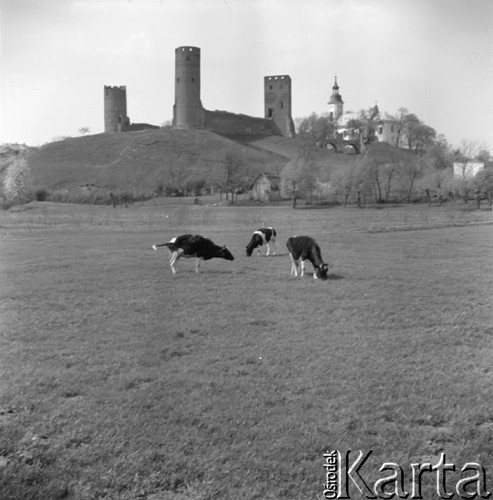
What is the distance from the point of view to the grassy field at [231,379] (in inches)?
195

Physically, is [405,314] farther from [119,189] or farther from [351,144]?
[351,144]

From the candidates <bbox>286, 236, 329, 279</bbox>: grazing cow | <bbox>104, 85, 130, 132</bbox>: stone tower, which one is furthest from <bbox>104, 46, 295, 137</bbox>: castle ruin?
<bbox>286, 236, 329, 279</bbox>: grazing cow

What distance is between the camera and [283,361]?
748cm

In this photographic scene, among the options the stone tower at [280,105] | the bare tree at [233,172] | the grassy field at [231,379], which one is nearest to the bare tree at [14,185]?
the bare tree at [233,172]

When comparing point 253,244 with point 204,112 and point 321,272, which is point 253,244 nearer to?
point 321,272

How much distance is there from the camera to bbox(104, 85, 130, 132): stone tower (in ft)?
352

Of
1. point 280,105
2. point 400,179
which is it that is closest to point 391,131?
point 400,179

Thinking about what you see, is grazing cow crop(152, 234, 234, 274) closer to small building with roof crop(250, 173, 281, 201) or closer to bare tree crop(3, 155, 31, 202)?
bare tree crop(3, 155, 31, 202)

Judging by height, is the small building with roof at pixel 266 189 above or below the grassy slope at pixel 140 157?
below

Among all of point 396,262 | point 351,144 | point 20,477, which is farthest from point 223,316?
point 351,144

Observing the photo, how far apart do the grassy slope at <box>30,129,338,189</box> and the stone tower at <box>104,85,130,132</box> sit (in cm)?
477

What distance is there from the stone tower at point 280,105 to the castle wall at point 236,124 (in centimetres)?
164

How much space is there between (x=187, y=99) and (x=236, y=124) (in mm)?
19231

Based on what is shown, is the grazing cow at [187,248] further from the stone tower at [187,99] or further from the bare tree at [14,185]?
the stone tower at [187,99]
